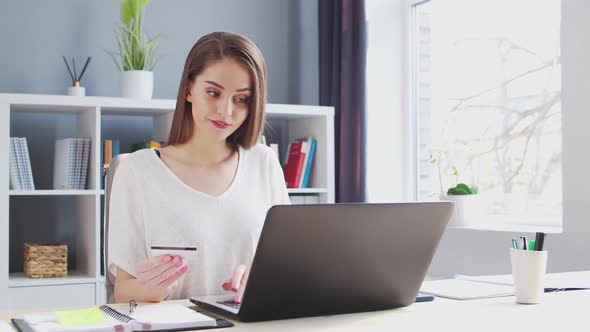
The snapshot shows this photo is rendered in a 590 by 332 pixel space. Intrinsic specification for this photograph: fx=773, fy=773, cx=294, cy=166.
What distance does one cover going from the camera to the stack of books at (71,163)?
3.26 metres

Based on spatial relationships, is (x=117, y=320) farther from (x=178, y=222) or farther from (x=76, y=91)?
(x=76, y=91)

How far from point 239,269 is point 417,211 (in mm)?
482

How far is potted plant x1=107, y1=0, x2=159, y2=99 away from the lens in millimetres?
3396

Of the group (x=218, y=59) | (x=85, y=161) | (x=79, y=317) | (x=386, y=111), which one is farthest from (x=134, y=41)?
(x=79, y=317)

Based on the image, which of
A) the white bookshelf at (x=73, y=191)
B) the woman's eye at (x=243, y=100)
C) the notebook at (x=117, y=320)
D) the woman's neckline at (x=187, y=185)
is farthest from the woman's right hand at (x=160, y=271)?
the white bookshelf at (x=73, y=191)

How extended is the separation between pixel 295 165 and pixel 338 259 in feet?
7.96

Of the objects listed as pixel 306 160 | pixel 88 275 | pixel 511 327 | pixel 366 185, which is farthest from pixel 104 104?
pixel 511 327

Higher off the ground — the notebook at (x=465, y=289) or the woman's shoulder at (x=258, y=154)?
the woman's shoulder at (x=258, y=154)

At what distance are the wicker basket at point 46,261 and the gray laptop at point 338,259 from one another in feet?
6.40

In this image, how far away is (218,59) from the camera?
1.90 meters

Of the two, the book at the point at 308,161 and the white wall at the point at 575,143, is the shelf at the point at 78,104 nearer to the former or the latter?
the book at the point at 308,161

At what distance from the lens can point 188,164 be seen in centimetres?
199

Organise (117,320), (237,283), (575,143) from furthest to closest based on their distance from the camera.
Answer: (575,143)
(237,283)
(117,320)

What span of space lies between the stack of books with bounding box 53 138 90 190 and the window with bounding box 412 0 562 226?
1.58 metres
